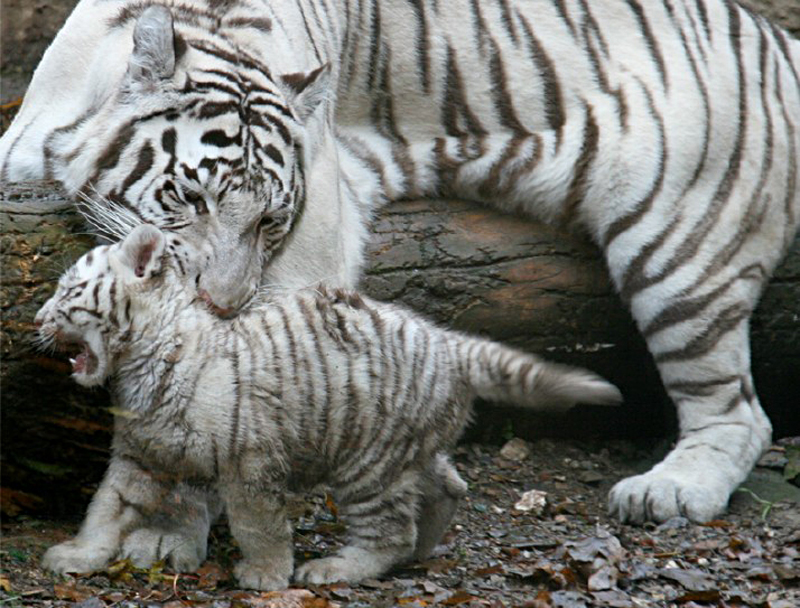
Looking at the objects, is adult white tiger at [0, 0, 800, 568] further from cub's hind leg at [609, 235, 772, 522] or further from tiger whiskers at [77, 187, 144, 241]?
tiger whiskers at [77, 187, 144, 241]

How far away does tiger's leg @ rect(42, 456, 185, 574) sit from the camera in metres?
3.20

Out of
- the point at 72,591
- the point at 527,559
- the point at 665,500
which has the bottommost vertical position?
the point at 665,500

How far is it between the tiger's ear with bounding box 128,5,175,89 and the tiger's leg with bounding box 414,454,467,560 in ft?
4.33

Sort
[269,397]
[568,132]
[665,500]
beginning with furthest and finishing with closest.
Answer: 1. [568,132]
2. [665,500]
3. [269,397]

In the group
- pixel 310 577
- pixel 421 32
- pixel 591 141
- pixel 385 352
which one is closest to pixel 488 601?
pixel 310 577

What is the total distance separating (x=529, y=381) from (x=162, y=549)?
103 cm

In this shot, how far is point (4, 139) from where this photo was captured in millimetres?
4074

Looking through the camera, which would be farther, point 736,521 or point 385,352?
point 736,521

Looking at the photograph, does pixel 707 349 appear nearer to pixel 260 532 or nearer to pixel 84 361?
pixel 260 532

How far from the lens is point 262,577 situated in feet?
10.4

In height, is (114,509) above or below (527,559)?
above

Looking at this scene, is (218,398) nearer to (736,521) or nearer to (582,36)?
(736,521)

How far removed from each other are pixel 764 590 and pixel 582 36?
2325 millimetres

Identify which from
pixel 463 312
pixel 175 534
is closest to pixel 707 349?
pixel 463 312
